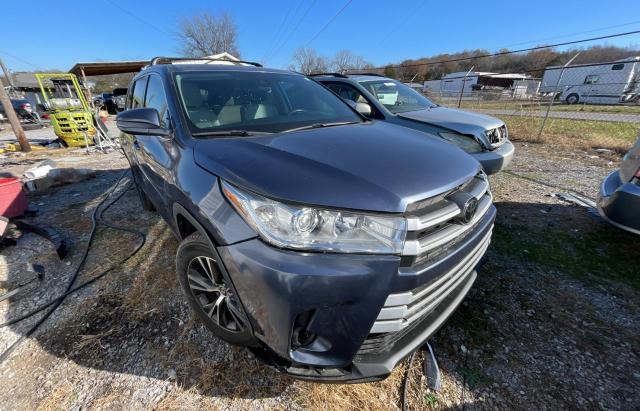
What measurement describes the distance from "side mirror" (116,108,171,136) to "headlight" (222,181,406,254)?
1210 mm

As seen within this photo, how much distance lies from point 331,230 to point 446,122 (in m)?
3.65

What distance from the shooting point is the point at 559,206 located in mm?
3945

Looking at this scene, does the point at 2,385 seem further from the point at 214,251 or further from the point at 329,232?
the point at 329,232

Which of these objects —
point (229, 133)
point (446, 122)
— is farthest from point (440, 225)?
point (446, 122)

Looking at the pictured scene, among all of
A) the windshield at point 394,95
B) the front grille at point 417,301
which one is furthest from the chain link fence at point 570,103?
the front grille at point 417,301

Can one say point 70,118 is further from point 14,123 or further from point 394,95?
point 394,95

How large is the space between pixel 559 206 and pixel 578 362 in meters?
2.85

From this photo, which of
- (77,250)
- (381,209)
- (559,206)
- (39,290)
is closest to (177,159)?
(381,209)

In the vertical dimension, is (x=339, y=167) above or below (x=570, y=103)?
above

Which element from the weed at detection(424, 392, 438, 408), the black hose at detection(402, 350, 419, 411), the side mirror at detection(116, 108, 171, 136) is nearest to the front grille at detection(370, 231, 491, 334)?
the black hose at detection(402, 350, 419, 411)

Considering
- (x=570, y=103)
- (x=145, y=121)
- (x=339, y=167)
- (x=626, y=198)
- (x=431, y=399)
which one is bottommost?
(x=570, y=103)

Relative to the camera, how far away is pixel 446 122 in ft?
13.7

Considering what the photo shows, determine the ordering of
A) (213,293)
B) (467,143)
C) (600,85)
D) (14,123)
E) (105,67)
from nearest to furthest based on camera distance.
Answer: (213,293) → (467,143) → (14,123) → (105,67) → (600,85)

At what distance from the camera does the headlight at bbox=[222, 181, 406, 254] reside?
1222mm
